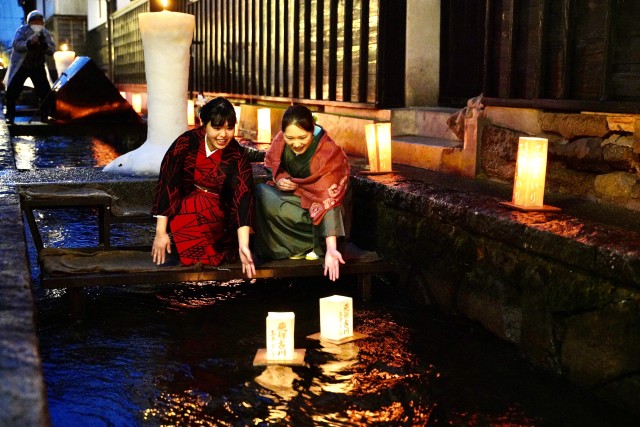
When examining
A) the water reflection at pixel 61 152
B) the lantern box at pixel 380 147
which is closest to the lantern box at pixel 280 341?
the lantern box at pixel 380 147

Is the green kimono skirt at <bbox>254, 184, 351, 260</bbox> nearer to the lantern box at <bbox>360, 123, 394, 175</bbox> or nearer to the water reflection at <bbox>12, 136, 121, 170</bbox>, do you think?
the lantern box at <bbox>360, 123, 394, 175</bbox>

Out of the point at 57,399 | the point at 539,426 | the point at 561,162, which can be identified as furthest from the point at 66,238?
the point at 539,426

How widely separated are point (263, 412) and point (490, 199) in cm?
247

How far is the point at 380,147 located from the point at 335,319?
2638mm

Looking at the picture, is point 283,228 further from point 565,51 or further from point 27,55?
point 27,55

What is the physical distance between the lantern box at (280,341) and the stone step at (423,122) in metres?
4.31

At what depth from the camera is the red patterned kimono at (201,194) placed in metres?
5.46

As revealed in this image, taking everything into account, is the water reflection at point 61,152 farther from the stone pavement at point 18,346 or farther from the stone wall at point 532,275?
the stone pavement at point 18,346

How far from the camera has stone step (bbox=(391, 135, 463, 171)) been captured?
7.67 m

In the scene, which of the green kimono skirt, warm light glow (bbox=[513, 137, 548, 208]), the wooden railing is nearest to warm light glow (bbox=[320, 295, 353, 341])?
the green kimono skirt

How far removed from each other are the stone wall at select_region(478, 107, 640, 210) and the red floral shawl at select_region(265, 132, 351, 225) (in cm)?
179

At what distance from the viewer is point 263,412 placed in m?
3.83

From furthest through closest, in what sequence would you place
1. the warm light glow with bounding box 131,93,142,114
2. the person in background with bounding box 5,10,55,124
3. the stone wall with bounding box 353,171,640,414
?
the warm light glow with bounding box 131,93,142,114 → the person in background with bounding box 5,10,55,124 → the stone wall with bounding box 353,171,640,414

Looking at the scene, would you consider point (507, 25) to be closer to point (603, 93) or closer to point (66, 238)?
point (603, 93)
